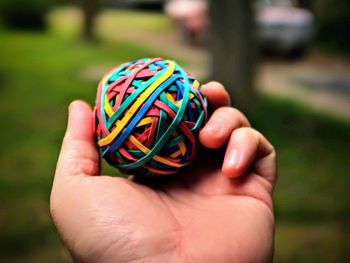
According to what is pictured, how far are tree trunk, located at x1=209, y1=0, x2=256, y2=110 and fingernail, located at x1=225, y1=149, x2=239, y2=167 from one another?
243 cm

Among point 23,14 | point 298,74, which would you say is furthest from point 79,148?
point 23,14

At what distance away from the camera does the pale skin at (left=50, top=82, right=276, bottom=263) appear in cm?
89

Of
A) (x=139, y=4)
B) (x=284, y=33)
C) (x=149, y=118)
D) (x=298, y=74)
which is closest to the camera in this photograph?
(x=149, y=118)

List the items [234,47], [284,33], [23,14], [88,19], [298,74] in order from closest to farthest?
[234,47]
[298,74]
[284,33]
[88,19]
[23,14]

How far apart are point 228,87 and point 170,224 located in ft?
8.30

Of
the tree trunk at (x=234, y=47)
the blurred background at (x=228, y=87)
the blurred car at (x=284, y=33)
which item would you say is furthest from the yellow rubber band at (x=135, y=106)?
the blurred car at (x=284, y=33)

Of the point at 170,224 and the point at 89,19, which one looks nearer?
the point at 170,224

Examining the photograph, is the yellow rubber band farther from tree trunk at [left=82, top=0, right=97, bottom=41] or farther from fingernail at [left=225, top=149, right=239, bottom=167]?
tree trunk at [left=82, top=0, right=97, bottom=41]

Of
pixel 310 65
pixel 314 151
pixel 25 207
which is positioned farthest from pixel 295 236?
pixel 310 65

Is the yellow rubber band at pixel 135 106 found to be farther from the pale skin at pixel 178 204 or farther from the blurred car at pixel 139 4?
the blurred car at pixel 139 4

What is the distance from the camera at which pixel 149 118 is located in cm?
93

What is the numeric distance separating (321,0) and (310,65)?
5.10ft

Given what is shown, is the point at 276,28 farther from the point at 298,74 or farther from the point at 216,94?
the point at 216,94

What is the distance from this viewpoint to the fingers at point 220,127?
3.22 feet
